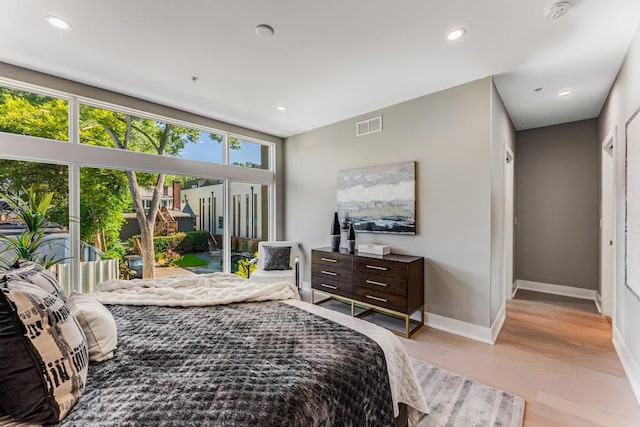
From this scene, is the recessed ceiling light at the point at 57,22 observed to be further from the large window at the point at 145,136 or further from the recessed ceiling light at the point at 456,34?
the recessed ceiling light at the point at 456,34

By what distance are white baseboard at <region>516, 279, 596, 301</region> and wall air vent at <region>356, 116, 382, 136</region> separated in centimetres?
360

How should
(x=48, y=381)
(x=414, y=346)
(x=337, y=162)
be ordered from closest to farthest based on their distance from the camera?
1. (x=48, y=381)
2. (x=414, y=346)
3. (x=337, y=162)

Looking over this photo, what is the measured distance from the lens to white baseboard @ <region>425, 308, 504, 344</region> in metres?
2.87

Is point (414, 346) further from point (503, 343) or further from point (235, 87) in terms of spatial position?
point (235, 87)

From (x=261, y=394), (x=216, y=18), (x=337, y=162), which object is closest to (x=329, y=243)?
(x=337, y=162)

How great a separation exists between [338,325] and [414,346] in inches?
61.1

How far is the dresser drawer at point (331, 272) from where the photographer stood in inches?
137

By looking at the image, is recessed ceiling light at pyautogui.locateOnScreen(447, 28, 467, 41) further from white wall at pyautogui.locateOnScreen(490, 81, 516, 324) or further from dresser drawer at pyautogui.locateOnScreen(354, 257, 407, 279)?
dresser drawer at pyautogui.locateOnScreen(354, 257, 407, 279)

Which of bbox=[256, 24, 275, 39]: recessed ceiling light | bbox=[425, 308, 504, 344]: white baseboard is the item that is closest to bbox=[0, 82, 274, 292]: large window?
bbox=[256, 24, 275, 39]: recessed ceiling light

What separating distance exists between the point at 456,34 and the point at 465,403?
2701 millimetres

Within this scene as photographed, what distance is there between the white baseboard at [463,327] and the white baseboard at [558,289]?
1.84 meters

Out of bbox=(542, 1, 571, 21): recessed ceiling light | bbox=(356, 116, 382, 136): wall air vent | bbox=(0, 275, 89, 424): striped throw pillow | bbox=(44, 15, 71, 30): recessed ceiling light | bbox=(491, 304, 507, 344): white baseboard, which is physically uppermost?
bbox=(44, 15, 71, 30): recessed ceiling light

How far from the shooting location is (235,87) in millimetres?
3150

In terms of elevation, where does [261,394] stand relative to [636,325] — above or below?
above
